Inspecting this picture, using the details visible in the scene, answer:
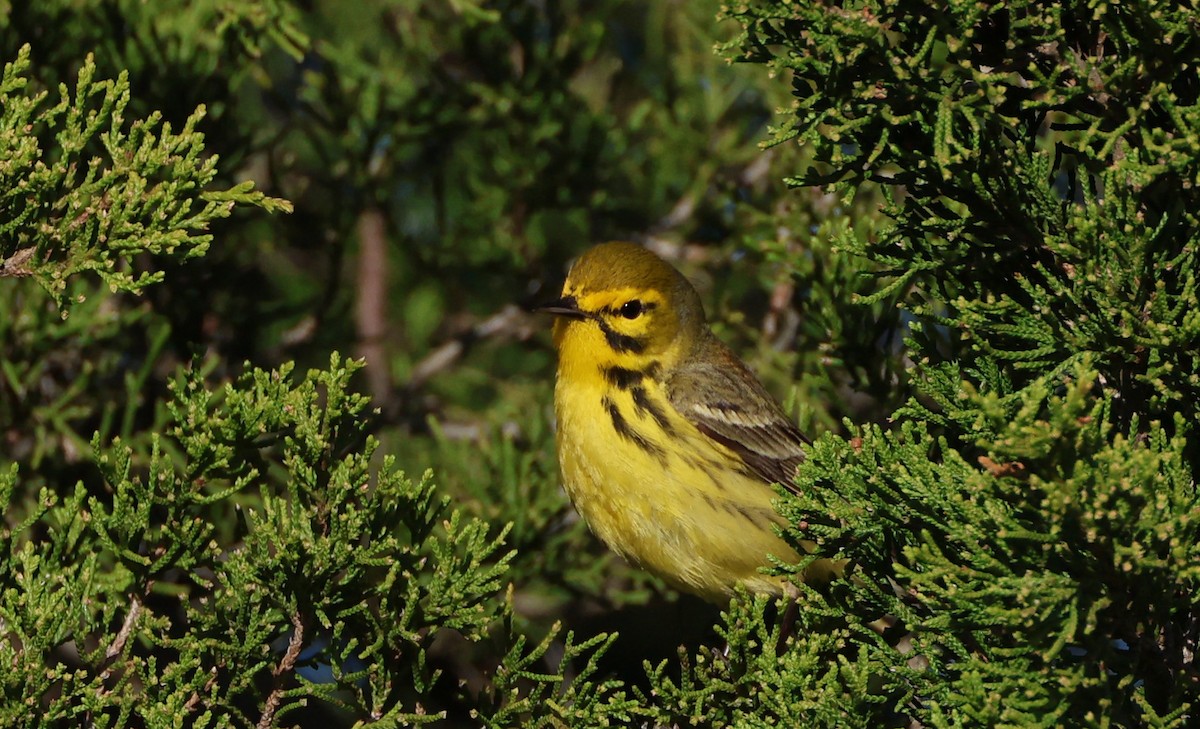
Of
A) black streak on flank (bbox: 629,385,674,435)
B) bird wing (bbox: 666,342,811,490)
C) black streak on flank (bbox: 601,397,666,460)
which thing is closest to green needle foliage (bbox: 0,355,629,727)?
black streak on flank (bbox: 601,397,666,460)

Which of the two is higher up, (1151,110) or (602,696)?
(1151,110)

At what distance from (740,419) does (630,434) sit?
1.57 feet

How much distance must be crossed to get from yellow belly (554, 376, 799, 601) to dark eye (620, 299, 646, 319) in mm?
362

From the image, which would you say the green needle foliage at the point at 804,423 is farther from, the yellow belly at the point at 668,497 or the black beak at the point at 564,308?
the black beak at the point at 564,308

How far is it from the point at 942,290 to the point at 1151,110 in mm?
604

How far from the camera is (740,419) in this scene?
4.38 metres

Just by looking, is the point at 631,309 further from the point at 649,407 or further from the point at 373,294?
the point at 373,294

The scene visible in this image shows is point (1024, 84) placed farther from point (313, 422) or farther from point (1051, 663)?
point (313, 422)

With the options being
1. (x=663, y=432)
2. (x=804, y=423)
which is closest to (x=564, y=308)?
(x=663, y=432)

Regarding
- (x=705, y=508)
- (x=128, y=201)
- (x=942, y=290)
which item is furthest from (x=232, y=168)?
(x=942, y=290)

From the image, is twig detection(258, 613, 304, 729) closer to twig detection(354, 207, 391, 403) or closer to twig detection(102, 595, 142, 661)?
twig detection(102, 595, 142, 661)

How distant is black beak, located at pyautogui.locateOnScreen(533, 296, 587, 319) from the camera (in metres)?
4.32

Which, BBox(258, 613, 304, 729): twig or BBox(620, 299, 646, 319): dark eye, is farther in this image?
BBox(620, 299, 646, 319): dark eye

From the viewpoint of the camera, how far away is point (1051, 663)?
2398mm
